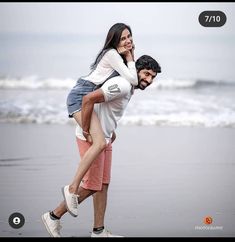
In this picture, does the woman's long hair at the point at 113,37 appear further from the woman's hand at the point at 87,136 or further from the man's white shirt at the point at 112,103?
the woman's hand at the point at 87,136

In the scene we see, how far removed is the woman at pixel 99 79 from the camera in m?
4.95

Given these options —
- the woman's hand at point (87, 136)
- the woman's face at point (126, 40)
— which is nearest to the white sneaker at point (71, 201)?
the woman's hand at point (87, 136)

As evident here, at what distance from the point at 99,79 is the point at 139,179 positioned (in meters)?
1.57

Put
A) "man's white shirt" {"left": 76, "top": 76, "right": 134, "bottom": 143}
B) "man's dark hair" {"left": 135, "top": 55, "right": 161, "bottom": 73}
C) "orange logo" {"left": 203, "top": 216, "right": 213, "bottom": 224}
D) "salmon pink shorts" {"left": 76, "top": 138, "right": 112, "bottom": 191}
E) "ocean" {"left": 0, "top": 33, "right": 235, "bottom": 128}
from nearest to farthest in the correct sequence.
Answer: "man's white shirt" {"left": 76, "top": 76, "right": 134, "bottom": 143}, "man's dark hair" {"left": 135, "top": 55, "right": 161, "bottom": 73}, "salmon pink shorts" {"left": 76, "top": 138, "right": 112, "bottom": 191}, "orange logo" {"left": 203, "top": 216, "right": 213, "bottom": 224}, "ocean" {"left": 0, "top": 33, "right": 235, "bottom": 128}

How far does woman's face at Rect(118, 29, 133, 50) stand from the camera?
16.3 ft

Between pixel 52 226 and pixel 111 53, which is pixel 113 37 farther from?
pixel 52 226

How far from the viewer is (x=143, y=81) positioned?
197 inches

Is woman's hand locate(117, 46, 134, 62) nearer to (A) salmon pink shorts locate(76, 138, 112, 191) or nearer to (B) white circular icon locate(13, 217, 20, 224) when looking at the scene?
(A) salmon pink shorts locate(76, 138, 112, 191)

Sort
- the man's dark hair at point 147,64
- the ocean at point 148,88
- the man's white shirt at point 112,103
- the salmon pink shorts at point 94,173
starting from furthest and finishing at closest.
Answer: the ocean at point 148,88 < the salmon pink shorts at point 94,173 < the man's dark hair at point 147,64 < the man's white shirt at point 112,103

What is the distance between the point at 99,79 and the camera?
5012 mm

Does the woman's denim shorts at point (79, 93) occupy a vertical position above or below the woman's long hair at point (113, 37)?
below

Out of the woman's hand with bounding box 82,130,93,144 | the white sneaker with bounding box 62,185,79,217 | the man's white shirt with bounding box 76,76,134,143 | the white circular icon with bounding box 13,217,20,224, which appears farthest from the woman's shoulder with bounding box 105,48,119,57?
the white circular icon with bounding box 13,217,20,224

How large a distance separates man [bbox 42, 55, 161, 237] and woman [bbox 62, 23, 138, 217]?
0.05 meters

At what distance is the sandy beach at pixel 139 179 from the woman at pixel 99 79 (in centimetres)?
36
